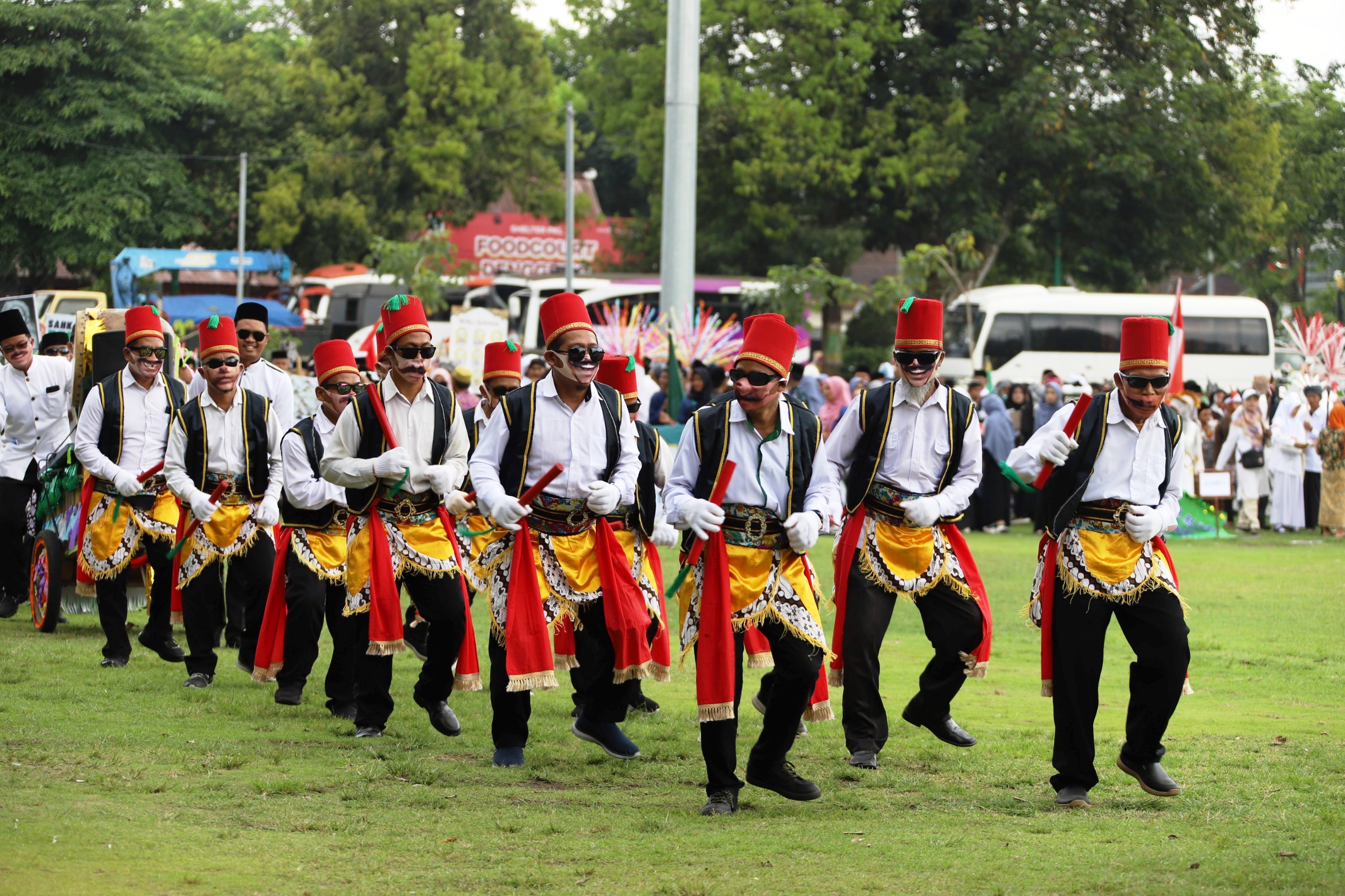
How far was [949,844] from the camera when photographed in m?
5.72

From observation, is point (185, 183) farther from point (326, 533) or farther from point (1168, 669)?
point (1168, 669)

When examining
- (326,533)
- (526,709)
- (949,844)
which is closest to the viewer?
(949,844)

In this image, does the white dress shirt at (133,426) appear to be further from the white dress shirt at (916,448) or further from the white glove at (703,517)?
the white glove at (703,517)

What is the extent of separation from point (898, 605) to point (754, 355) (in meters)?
7.62

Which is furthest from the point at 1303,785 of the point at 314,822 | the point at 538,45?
the point at 538,45

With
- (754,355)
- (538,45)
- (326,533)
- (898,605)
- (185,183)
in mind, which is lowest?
(898,605)

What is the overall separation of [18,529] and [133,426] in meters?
2.59

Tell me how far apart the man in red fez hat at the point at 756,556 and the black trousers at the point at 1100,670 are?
1.04 metres

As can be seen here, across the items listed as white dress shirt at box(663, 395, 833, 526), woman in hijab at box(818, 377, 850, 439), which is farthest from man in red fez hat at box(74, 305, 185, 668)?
woman in hijab at box(818, 377, 850, 439)

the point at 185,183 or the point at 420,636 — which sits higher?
the point at 185,183

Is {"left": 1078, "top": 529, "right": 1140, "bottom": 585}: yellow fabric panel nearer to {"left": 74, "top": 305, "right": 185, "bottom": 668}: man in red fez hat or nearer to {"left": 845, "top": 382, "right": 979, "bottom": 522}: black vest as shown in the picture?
{"left": 845, "top": 382, "right": 979, "bottom": 522}: black vest

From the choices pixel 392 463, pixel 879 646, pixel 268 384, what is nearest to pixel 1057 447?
pixel 879 646

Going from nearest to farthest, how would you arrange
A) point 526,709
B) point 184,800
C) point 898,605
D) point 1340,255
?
point 184,800 → point 526,709 → point 898,605 → point 1340,255

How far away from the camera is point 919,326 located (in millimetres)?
7355
